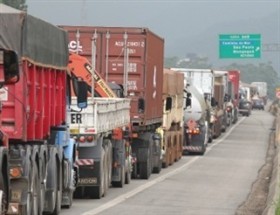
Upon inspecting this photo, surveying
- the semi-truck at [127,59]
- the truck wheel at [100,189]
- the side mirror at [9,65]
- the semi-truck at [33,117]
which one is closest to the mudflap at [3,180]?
the semi-truck at [33,117]

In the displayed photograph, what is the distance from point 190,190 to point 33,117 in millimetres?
10652

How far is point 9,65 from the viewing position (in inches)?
534

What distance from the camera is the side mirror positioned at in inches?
527

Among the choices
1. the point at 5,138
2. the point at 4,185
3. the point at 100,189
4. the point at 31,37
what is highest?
the point at 31,37

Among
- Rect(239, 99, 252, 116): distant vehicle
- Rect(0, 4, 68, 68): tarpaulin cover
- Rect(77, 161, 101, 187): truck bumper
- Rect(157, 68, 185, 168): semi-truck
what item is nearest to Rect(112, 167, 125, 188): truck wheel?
Rect(77, 161, 101, 187): truck bumper

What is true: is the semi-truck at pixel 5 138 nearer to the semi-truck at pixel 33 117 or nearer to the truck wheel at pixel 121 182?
the semi-truck at pixel 33 117

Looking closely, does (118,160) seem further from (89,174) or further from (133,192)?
(89,174)

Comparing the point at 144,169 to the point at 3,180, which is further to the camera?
the point at 144,169

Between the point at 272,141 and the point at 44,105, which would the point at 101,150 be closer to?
the point at 44,105

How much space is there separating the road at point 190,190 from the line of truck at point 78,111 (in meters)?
0.52

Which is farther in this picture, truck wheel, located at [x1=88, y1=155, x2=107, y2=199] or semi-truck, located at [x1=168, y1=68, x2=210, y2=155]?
semi-truck, located at [x1=168, y1=68, x2=210, y2=155]

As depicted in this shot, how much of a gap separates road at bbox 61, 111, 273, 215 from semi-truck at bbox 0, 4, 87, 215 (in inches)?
59.0

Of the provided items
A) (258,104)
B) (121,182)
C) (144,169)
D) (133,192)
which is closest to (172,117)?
(144,169)

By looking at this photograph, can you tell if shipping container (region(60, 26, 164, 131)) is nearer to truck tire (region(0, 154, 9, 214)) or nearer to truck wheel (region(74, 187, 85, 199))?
truck wheel (region(74, 187, 85, 199))
